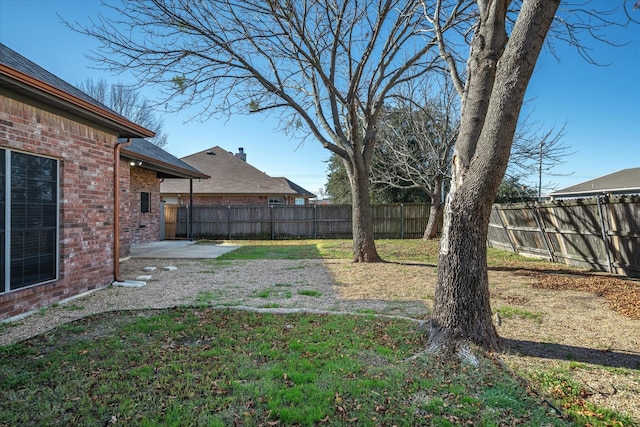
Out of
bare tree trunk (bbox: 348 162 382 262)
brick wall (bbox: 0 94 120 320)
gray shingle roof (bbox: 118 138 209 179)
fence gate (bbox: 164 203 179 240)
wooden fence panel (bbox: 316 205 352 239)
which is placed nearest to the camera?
brick wall (bbox: 0 94 120 320)

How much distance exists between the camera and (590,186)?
75.7ft

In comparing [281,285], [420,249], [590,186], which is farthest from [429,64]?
[590,186]

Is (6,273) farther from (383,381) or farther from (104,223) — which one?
(383,381)

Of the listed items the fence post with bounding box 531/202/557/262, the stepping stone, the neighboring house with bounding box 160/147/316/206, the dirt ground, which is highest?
the neighboring house with bounding box 160/147/316/206

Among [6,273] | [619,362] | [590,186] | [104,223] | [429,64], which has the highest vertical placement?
[429,64]

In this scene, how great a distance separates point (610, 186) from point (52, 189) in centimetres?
2628

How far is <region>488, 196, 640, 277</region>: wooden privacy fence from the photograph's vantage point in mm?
7457

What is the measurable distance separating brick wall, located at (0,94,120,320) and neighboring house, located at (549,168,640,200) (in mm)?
22310

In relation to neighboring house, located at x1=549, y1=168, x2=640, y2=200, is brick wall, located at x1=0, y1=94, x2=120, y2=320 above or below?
below

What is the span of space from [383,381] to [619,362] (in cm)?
236

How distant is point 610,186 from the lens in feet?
69.7

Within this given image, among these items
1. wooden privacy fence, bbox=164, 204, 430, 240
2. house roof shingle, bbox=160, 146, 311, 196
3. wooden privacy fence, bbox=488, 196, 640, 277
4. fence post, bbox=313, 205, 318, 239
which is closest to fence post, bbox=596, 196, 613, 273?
wooden privacy fence, bbox=488, 196, 640, 277

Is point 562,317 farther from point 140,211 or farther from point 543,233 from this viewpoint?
point 140,211

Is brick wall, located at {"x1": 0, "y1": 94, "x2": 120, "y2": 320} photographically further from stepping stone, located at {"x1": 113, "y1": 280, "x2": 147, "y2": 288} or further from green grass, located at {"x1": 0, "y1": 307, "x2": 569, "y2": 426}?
green grass, located at {"x1": 0, "y1": 307, "x2": 569, "y2": 426}
